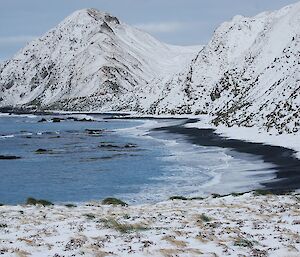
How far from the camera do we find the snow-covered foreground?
11914mm

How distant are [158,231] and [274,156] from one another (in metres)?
31.0

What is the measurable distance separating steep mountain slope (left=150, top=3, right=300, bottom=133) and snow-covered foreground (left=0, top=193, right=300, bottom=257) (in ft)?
135

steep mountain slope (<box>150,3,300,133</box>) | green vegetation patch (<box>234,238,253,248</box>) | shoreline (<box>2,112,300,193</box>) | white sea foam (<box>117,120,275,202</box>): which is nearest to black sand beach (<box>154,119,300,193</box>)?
shoreline (<box>2,112,300,193</box>)

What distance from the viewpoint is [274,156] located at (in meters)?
43.3

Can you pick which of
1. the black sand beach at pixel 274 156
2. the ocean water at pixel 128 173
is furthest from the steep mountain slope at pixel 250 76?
the ocean water at pixel 128 173

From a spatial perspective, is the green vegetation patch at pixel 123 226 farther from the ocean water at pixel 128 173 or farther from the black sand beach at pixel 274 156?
the black sand beach at pixel 274 156

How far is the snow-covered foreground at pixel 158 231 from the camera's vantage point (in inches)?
469

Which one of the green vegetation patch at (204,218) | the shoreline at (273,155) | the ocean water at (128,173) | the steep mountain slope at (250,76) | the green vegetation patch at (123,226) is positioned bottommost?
the ocean water at (128,173)

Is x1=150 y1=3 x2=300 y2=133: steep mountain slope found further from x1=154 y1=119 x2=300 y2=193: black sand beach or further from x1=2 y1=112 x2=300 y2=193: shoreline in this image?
x1=154 y1=119 x2=300 y2=193: black sand beach

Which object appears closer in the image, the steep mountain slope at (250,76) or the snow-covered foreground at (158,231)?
the snow-covered foreground at (158,231)

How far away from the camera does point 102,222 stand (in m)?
15.3

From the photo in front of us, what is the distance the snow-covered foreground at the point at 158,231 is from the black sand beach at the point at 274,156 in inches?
422

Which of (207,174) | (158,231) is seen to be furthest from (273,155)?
(158,231)

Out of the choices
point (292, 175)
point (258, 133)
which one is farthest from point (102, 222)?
point (258, 133)
